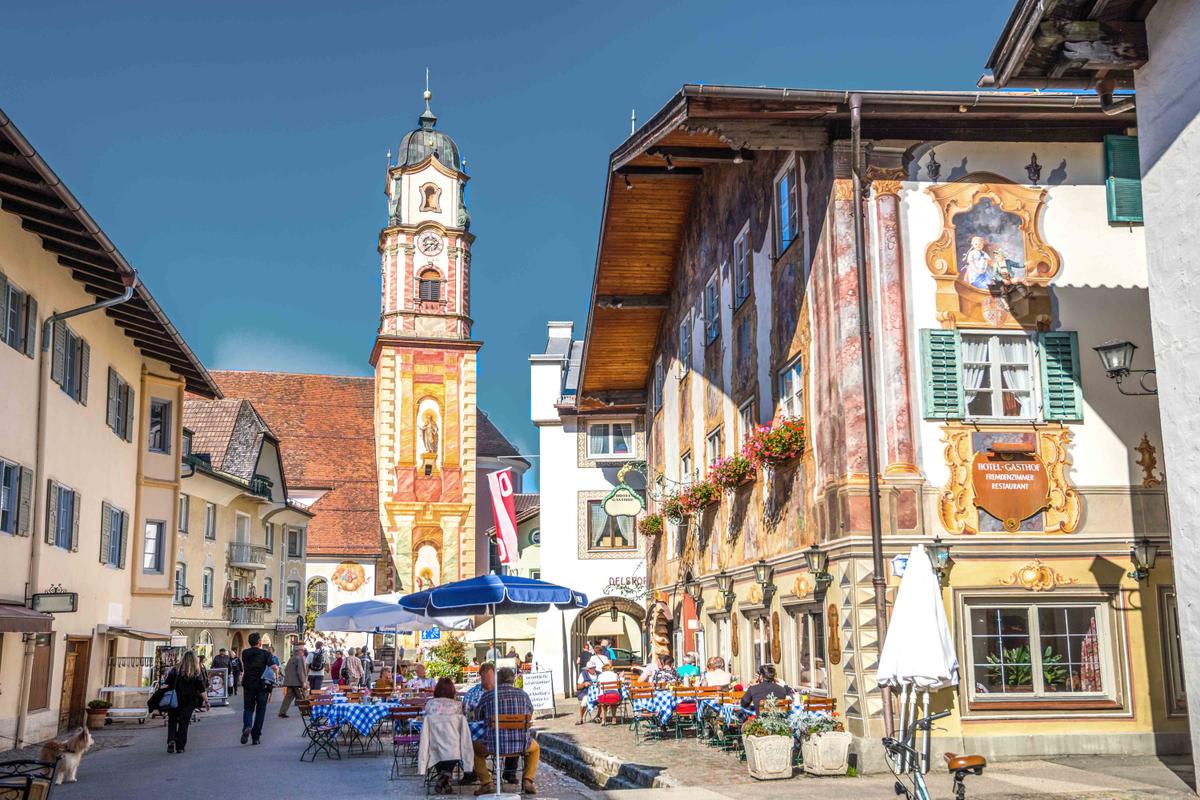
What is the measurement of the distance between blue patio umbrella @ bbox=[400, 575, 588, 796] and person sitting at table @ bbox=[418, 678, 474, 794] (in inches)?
14.2

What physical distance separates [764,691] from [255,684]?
842cm

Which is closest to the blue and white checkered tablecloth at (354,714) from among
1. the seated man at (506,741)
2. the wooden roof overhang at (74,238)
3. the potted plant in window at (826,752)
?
the seated man at (506,741)

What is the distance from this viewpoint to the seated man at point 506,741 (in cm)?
1388

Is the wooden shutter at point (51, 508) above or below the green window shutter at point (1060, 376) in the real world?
below

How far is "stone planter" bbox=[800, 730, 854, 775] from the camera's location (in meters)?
14.7

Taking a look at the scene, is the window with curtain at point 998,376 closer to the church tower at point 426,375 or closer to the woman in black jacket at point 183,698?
the woman in black jacket at point 183,698

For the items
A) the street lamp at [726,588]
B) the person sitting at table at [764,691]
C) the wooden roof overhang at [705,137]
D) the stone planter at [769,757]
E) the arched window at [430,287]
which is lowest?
the stone planter at [769,757]

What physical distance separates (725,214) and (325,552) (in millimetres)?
44077

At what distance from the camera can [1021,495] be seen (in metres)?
15.8

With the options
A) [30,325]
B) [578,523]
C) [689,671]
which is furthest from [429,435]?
[30,325]

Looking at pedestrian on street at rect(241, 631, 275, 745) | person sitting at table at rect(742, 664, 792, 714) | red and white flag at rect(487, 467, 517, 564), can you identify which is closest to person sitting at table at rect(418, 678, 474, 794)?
person sitting at table at rect(742, 664, 792, 714)

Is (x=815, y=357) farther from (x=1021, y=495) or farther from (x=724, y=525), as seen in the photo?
(x=724, y=525)

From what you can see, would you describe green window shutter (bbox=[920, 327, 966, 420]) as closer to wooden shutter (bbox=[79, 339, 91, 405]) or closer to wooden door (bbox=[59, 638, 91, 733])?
wooden shutter (bbox=[79, 339, 91, 405])

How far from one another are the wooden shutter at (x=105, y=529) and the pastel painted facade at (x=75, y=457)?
44mm
